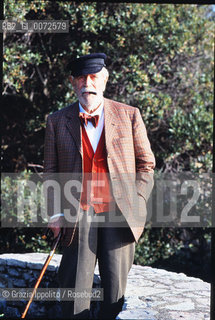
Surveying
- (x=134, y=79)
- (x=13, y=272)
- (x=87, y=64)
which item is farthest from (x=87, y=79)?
(x=134, y=79)

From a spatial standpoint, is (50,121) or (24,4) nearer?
(50,121)

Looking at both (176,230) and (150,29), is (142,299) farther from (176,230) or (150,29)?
(150,29)

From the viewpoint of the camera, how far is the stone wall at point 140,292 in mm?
3881

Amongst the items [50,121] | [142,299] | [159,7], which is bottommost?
[142,299]

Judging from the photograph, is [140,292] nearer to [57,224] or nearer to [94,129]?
[57,224]

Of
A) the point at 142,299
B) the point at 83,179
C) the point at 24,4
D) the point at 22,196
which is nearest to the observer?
the point at 83,179

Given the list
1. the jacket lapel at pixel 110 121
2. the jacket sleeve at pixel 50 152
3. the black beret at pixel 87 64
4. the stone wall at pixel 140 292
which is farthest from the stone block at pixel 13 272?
the black beret at pixel 87 64

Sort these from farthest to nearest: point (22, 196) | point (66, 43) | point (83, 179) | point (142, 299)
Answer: point (66, 43), point (22, 196), point (142, 299), point (83, 179)

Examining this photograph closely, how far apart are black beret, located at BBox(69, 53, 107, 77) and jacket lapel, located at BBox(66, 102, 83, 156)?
0.89ft

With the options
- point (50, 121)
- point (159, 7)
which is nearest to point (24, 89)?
point (159, 7)

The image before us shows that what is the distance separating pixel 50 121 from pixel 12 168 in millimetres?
3825

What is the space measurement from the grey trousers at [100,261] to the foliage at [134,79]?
144 inches

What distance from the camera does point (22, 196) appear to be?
6535 mm

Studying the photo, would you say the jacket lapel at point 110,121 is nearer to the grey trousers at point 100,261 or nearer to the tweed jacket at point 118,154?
the tweed jacket at point 118,154
